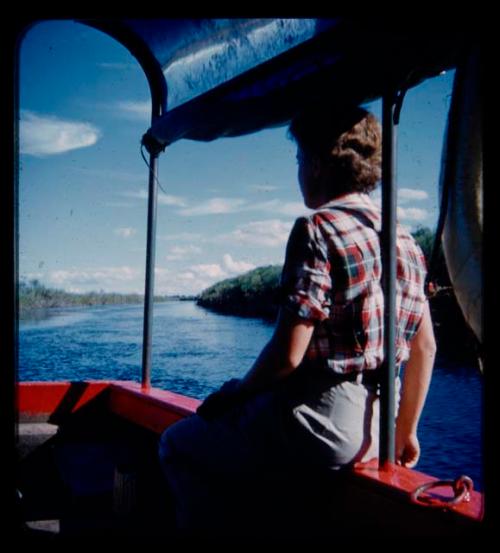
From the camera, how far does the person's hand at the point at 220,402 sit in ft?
5.68

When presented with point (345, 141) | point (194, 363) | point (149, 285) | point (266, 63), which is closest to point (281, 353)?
point (345, 141)

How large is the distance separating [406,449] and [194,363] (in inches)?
925

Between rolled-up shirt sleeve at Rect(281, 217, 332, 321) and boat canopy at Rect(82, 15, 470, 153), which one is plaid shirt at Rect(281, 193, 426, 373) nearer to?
rolled-up shirt sleeve at Rect(281, 217, 332, 321)

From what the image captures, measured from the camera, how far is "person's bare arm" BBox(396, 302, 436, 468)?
Result: 72.1 inches

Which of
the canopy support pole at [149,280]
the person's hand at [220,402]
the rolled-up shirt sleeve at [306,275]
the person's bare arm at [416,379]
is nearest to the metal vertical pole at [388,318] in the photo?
the person's bare arm at [416,379]

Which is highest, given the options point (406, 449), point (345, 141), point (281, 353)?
point (345, 141)

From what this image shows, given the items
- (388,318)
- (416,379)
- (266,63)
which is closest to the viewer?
(388,318)

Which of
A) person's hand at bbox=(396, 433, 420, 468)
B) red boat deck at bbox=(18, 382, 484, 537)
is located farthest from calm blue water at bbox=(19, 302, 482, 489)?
person's hand at bbox=(396, 433, 420, 468)

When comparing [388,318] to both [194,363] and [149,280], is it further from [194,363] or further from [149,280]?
[194,363]

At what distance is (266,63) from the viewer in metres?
2.20

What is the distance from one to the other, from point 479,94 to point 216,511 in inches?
54.9

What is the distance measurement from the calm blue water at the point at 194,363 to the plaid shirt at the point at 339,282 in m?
4.73

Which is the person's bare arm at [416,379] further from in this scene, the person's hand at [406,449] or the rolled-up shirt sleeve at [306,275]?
the rolled-up shirt sleeve at [306,275]

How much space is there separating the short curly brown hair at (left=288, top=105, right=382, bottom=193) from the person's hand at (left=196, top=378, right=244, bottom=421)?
68 cm
